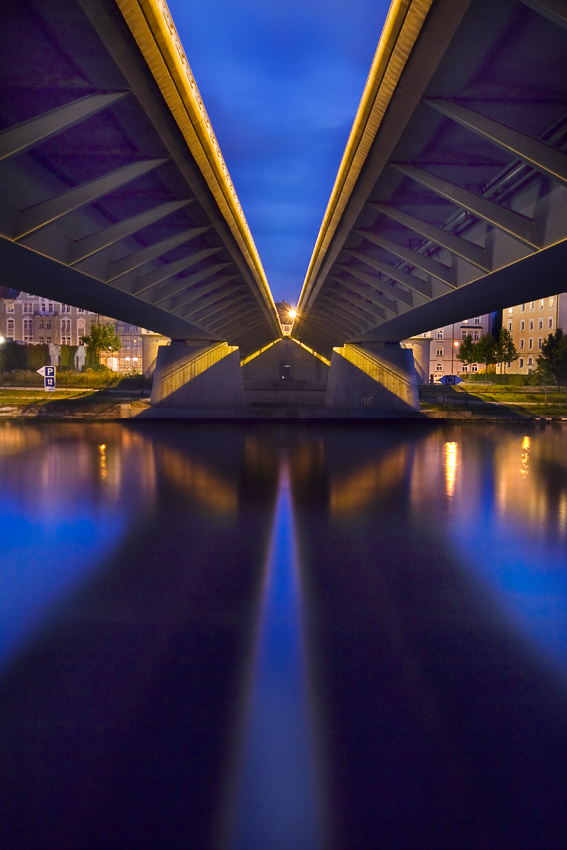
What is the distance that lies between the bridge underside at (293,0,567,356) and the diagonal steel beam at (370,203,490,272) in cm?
3

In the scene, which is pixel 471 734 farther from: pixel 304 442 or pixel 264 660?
pixel 304 442

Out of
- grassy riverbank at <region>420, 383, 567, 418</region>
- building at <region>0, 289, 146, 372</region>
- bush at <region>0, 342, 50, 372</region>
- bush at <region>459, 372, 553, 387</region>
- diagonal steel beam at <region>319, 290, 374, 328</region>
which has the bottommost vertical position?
grassy riverbank at <region>420, 383, 567, 418</region>

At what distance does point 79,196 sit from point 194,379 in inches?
1078

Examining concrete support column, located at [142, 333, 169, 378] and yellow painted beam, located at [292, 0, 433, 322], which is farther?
concrete support column, located at [142, 333, 169, 378]

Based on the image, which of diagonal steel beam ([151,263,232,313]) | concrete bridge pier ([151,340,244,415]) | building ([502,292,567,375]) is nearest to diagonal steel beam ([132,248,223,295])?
diagonal steel beam ([151,263,232,313])

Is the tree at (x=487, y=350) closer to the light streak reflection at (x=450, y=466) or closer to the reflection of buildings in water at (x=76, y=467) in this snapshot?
the light streak reflection at (x=450, y=466)

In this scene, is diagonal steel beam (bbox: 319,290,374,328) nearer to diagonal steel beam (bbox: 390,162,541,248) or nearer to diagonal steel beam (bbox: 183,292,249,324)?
diagonal steel beam (bbox: 183,292,249,324)

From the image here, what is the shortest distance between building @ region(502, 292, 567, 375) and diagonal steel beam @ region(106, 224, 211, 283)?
80.7m

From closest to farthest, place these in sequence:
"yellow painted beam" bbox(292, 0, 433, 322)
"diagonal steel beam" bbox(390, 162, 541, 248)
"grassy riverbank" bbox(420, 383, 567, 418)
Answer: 1. "yellow painted beam" bbox(292, 0, 433, 322)
2. "diagonal steel beam" bbox(390, 162, 541, 248)
3. "grassy riverbank" bbox(420, 383, 567, 418)

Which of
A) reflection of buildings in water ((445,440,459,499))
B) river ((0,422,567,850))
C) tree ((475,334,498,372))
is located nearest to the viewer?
river ((0,422,567,850))

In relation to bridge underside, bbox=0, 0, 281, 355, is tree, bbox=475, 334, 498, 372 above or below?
above

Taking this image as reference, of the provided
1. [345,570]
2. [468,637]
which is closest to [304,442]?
[345,570]

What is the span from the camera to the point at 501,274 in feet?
44.0

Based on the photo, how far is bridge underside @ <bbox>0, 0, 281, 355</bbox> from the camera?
709cm
